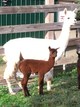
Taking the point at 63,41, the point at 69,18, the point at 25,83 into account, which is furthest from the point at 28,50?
the point at 69,18

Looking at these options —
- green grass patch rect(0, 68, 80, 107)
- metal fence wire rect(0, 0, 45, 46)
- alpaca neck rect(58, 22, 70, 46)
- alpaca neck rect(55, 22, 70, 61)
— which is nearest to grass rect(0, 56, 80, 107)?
green grass patch rect(0, 68, 80, 107)

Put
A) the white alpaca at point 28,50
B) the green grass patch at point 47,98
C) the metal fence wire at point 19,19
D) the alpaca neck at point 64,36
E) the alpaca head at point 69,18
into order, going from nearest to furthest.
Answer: the green grass patch at point 47,98 → the white alpaca at point 28,50 → the alpaca neck at point 64,36 → the alpaca head at point 69,18 → the metal fence wire at point 19,19

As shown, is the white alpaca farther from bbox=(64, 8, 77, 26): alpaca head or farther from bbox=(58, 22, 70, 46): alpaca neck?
bbox=(64, 8, 77, 26): alpaca head

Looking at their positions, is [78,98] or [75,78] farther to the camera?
[75,78]

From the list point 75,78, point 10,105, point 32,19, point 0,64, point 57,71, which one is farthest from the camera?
point 32,19

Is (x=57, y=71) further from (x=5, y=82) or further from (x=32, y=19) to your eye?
(x=32, y=19)

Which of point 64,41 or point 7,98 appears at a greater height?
point 64,41

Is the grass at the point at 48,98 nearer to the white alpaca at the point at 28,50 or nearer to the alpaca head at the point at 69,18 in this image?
the white alpaca at the point at 28,50

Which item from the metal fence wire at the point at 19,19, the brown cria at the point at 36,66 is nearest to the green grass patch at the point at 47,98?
the brown cria at the point at 36,66

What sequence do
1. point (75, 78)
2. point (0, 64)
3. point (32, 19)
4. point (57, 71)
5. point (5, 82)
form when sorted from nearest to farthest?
point (5, 82) → point (75, 78) → point (57, 71) → point (0, 64) → point (32, 19)

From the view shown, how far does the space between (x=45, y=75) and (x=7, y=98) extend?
96 cm

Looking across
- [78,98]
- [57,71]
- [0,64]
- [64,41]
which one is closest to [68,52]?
[57,71]

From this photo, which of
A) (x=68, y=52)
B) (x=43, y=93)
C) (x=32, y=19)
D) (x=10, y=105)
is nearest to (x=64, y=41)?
(x=43, y=93)

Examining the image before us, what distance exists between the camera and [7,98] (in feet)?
25.6
